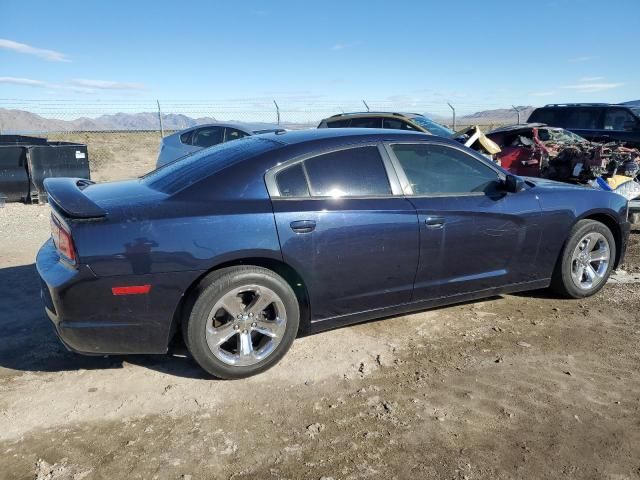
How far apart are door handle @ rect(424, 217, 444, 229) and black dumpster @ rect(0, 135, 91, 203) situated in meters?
8.05

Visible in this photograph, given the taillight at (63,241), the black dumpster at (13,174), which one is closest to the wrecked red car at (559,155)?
the taillight at (63,241)

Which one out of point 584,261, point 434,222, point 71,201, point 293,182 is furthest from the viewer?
point 584,261

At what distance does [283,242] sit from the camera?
3355 mm

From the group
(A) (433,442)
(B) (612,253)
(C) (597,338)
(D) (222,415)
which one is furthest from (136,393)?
(B) (612,253)

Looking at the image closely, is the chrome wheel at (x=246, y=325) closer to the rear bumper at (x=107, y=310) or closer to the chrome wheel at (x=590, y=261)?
the rear bumper at (x=107, y=310)

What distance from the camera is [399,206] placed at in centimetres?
374

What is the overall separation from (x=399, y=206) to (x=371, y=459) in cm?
177

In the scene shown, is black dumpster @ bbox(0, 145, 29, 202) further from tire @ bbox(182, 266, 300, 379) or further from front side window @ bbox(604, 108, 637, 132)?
front side window @ bbox(604, 108, 637, 132)

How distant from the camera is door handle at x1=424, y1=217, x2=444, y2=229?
3.80 m

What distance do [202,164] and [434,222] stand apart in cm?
173

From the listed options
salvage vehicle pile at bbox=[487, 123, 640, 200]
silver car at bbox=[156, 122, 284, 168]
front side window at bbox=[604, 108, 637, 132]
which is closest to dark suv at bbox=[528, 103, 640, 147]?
front side window at bbox=[604, 108, 637, 132]

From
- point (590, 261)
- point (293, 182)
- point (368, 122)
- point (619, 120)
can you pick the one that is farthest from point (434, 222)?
point (619, 120)

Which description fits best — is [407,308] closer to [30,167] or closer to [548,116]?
[30,167]

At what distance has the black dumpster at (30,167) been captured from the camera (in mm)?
9289
